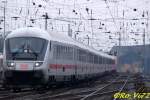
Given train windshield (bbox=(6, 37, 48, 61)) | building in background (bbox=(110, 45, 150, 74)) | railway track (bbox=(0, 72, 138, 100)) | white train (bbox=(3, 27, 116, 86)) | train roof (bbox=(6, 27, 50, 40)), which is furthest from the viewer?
building in background (bbox=(110, 45, 150, 74))

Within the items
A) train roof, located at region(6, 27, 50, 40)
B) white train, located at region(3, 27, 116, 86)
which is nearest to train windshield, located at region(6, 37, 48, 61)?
white train, located at region(3, 27, 116, 86)

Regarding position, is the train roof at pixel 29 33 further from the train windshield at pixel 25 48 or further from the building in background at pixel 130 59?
the building in background at pixel 130 59

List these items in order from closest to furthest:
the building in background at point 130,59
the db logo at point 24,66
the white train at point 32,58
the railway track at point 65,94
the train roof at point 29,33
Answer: the railway track at point 65,94
the db logo at point 24,66
the white train at point 32,58
the train roof at point 29,33
the building in background at point 130,59

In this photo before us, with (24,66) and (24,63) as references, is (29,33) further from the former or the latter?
(24,66)

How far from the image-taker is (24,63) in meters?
24.1

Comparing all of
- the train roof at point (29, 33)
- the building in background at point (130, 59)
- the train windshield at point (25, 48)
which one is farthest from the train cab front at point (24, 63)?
the building in background at point (130, 59)

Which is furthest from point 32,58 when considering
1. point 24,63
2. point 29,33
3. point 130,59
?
point 130,59

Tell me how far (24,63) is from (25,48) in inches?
37.4

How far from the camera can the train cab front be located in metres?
24.1

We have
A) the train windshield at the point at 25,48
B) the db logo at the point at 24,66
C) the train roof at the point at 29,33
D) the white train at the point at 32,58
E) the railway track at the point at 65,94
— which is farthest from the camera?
the train roof at the point at 29,33

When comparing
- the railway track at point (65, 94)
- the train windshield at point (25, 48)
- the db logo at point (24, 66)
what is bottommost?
the railway track at point (65, 94)

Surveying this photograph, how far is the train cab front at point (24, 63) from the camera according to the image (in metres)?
24.1

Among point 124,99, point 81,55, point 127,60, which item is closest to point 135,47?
point 127,60

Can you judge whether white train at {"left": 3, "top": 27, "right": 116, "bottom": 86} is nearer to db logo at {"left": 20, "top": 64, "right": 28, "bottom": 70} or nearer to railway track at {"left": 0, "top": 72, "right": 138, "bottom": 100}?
db logo at {"left": 20, "top": 64, "right": 28, "bottom": 70}
